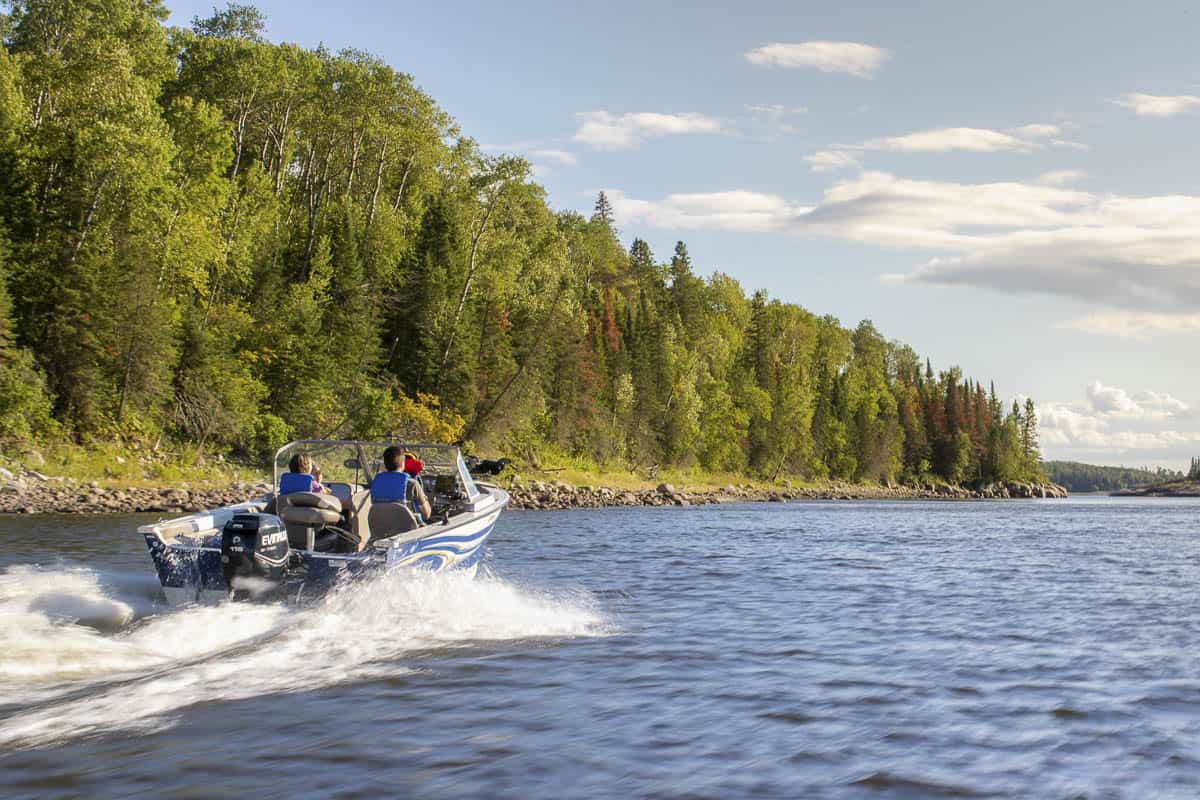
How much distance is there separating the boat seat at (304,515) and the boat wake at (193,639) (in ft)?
3.52

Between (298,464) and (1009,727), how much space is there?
28.8 feet

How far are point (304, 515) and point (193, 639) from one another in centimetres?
242

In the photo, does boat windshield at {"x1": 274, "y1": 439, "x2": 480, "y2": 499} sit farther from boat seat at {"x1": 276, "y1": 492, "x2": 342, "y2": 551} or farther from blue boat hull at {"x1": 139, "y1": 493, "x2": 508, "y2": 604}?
blue boat hull at {"x1": 139, "y1": 493, "x2": 508, "y2": 604}

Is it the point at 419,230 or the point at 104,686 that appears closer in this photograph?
the point at 104,686

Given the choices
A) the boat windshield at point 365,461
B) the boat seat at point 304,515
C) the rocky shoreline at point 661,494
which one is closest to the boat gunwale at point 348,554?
the boat seat at point 304,515

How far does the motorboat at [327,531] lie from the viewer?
1118 cm

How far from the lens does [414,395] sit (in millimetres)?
56312

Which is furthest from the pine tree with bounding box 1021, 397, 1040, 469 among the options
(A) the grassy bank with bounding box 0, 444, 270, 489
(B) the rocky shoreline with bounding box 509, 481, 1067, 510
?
(A) the grassy bank with bounding box 0, 444, 270, 489

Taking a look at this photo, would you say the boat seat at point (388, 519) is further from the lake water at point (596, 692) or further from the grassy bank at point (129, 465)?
the grassy bank at point (129, 465)

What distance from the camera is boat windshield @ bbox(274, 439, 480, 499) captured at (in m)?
15.5

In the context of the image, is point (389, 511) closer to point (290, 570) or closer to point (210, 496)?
point (290, 570)

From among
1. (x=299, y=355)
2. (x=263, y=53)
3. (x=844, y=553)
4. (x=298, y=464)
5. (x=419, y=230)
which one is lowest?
(x=844, y=553)

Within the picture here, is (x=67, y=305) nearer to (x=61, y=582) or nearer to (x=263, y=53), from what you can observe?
(x=263, y=53)

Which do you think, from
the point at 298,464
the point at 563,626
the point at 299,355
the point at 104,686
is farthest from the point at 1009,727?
the point at 299,355
